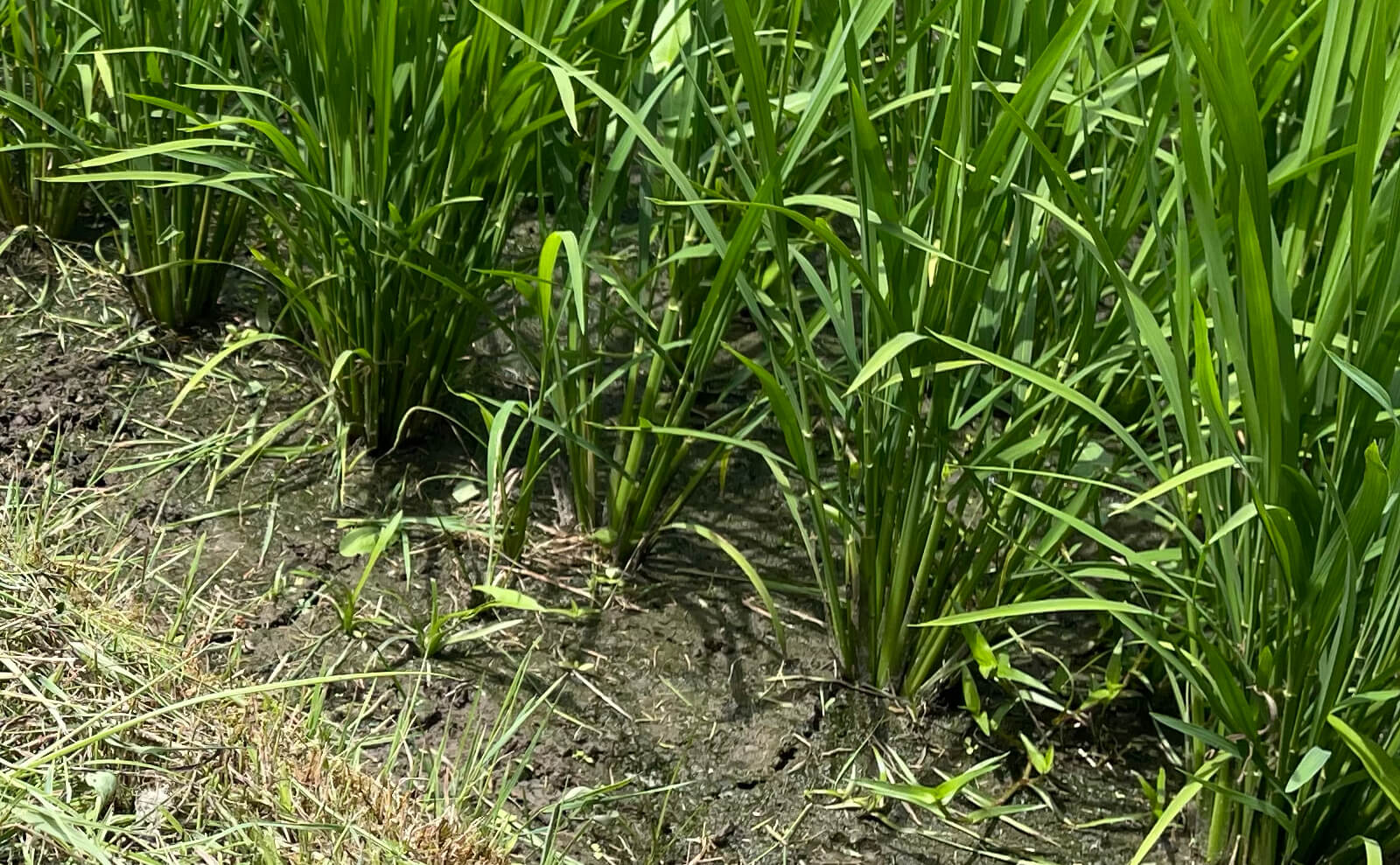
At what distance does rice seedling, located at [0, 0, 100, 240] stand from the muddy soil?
8.7 inches

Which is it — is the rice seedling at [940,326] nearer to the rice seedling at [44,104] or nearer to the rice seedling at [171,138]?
the rice seedling at [171,138]

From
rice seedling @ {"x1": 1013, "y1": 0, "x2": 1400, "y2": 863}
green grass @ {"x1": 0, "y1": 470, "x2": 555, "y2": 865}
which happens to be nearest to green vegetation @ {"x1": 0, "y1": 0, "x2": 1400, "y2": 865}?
rice seedling @ {"x1": 1013, "y1": 0, "x2": 1400, "y2": 863}

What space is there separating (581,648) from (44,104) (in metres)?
1.00

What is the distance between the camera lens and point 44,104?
5.77 feet

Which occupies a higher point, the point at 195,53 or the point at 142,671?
the point at 195,53

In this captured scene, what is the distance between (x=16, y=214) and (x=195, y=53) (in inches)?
19.8

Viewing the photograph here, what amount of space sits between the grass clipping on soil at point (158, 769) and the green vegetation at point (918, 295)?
18 centimetres

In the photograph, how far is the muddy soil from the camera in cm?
131

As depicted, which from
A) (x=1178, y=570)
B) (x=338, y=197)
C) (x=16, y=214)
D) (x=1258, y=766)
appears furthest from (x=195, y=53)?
(x=1258, y=766)

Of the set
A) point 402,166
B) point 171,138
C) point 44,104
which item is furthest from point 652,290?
point 44,104

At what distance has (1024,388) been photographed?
139cm

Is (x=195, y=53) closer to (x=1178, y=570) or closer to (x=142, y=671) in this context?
(x=142, y=671)

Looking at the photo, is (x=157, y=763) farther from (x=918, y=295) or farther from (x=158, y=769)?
(x=918, y=295)

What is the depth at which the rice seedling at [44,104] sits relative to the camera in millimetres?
1658
